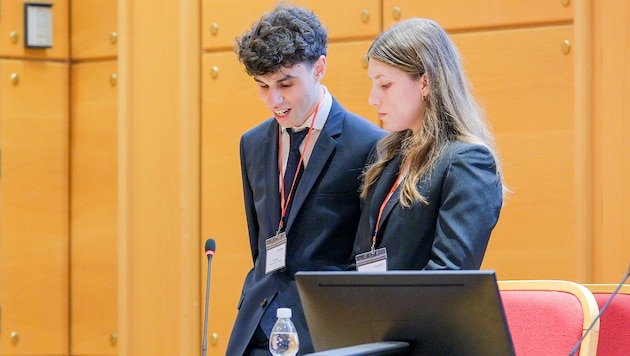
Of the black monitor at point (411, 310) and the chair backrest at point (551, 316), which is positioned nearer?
the black monitor at point (411, 310)

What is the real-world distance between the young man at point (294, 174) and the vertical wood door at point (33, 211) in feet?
7.38

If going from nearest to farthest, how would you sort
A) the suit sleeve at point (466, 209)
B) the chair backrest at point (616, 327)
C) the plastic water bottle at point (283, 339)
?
the suit sleeve at point (466, 209), the plastic water bottle at point (283, 339), the chair backrest at point (616, 327)

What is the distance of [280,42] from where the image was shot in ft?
8.08

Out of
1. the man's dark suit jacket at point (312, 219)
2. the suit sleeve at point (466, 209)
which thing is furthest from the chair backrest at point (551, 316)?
the man's dark suit jacket at point (312, 219)

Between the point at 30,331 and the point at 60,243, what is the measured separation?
43 centimetres

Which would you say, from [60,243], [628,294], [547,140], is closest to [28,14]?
[60,243]

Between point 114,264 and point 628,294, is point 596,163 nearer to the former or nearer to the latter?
point 628,294

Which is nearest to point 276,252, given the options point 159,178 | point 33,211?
point 159,178

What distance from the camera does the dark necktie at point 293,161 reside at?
8.16ft

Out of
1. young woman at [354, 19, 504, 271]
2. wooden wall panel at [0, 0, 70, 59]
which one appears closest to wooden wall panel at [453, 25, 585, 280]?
young woman at [354, 19, 504, 271]

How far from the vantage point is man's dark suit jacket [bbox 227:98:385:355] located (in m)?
2.41

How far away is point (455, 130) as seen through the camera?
2.25 m

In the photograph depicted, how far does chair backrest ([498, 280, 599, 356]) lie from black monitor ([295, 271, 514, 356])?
0.57m

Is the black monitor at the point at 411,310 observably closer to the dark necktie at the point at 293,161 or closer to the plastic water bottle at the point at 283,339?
the plastic water bottle at the point at 283,339
